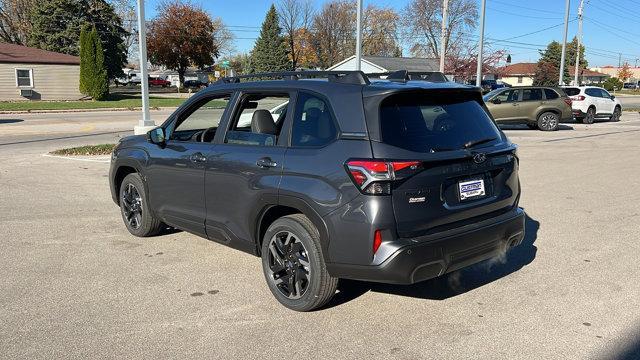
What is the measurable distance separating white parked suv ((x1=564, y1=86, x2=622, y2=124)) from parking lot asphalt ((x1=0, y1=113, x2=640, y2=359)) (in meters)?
17.6

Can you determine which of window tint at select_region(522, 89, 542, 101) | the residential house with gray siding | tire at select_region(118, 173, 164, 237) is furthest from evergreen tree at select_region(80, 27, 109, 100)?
tire at select_region(118, 173, 164, 237)

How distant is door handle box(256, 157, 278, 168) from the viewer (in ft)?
13.6

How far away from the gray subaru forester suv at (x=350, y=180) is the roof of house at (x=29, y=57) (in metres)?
37.3

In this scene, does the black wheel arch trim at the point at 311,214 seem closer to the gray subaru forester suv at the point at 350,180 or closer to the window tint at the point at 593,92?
the gray subaru forester suv at the point at 350,180

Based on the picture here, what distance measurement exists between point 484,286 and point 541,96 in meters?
17.2

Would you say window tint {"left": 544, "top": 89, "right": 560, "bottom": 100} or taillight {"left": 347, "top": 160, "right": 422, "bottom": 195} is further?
Result: window tint {"left": 544, "top": 89, "right": 560, "bottom": 100}

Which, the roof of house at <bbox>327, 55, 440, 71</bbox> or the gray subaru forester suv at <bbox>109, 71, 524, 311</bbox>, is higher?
the roof of house at <bbox>327, 55, 440, 71</bbox>

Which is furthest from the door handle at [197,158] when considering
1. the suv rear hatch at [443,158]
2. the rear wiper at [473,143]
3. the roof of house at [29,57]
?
the roof of house at [29,57]

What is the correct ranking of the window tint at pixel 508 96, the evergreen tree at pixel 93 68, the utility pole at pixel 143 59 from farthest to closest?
the evergreen tree at pixel 93 68 → the window tint at pixel 508 96 → the utility pole at pixel 143 59

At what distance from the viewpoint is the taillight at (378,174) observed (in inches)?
139

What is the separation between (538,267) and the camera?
5145 mm

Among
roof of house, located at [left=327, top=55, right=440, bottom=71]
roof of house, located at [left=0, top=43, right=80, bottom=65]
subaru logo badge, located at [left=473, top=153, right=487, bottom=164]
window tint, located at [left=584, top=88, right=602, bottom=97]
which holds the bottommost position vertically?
subaru logo badge, located at [left=473, top=153, right=487, bottom=164]

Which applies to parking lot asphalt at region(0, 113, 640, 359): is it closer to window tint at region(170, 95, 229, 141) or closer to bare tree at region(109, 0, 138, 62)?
window tint at region(170, 95, 229, 141)

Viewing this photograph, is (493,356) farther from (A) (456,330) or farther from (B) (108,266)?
(B) (108,266)
